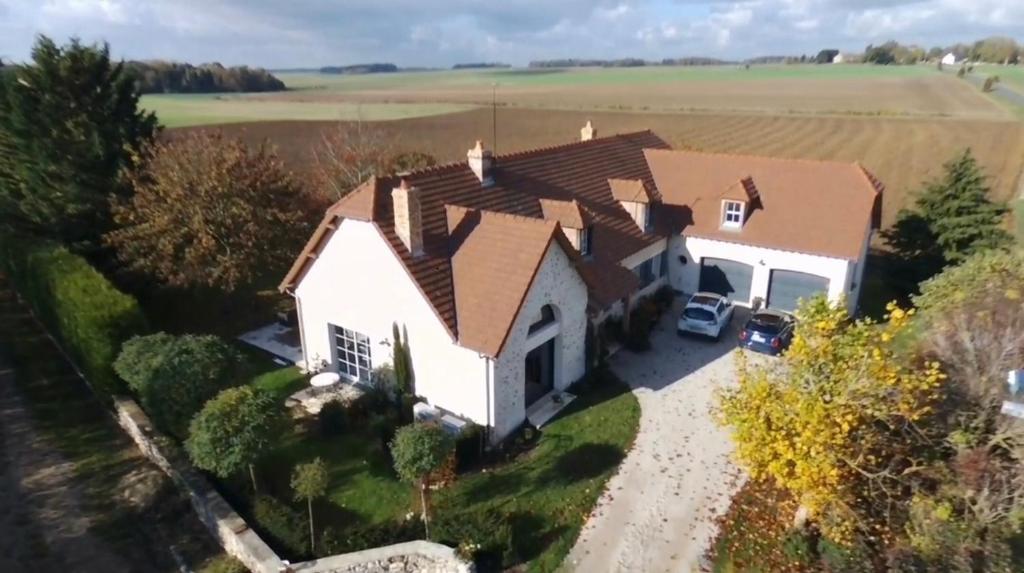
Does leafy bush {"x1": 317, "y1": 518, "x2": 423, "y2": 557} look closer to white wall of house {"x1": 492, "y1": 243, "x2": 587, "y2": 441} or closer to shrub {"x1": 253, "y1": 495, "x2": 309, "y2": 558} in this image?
shrub {"x1": 253, "y1": 495, "x2": 309, "y2": 558}

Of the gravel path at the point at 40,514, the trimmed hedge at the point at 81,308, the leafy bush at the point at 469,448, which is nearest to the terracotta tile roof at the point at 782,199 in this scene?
the leafy bush at the point at 469,448

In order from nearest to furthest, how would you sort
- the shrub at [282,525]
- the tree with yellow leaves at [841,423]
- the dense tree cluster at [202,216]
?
the tree with yellow leaves at [841,423] → the shrub at [282,525] → the dense tree cluster at [202,216]

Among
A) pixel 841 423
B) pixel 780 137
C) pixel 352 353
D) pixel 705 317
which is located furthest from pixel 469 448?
pixel 780 137

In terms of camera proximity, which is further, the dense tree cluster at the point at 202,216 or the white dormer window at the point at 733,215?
the white dormer window at the point at 733,215

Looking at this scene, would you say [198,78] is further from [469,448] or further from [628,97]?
[469,448]

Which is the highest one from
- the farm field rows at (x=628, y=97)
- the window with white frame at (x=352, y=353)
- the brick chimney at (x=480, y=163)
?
the farm field rows at (x=628, y=97)

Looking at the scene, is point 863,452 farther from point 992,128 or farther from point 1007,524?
point 992,128

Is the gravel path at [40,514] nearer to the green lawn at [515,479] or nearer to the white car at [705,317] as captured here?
the green lawn at [515,479]

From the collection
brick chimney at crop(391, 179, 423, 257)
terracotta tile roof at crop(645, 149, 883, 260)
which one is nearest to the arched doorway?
brick chimney at crop(391, 179, 423, 257)
